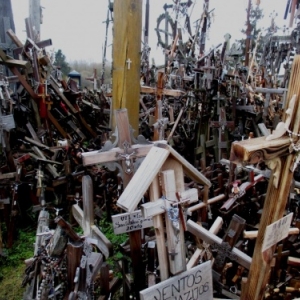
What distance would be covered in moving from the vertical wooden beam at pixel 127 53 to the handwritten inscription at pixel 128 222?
133cm

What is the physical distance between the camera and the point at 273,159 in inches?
64.9

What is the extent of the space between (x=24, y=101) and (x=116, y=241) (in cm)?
332

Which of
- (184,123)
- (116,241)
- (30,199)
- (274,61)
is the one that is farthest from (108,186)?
(274,61)

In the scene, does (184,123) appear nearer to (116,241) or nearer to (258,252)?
(116,241)

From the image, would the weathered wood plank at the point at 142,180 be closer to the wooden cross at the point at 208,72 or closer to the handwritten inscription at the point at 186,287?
the handwritten inscription at the point at 186,287

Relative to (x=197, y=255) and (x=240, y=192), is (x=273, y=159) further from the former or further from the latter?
(x=240, y=192)

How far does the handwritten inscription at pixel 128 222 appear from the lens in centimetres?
245

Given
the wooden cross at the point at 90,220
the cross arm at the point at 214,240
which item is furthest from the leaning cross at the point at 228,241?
the wooden cross at the point at 90,220

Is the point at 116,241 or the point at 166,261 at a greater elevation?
the point at 166,261

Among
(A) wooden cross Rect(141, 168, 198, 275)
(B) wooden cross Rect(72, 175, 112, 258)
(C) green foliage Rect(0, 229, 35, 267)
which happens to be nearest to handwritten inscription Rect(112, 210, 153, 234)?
(B) wooden cross Rect(72, 175, 112, 258)

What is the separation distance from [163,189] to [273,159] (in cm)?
63

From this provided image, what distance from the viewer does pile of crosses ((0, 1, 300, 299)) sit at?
5.94 ft

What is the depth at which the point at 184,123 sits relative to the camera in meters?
6.50

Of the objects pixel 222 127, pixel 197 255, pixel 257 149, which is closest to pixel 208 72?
pixel 222 127
